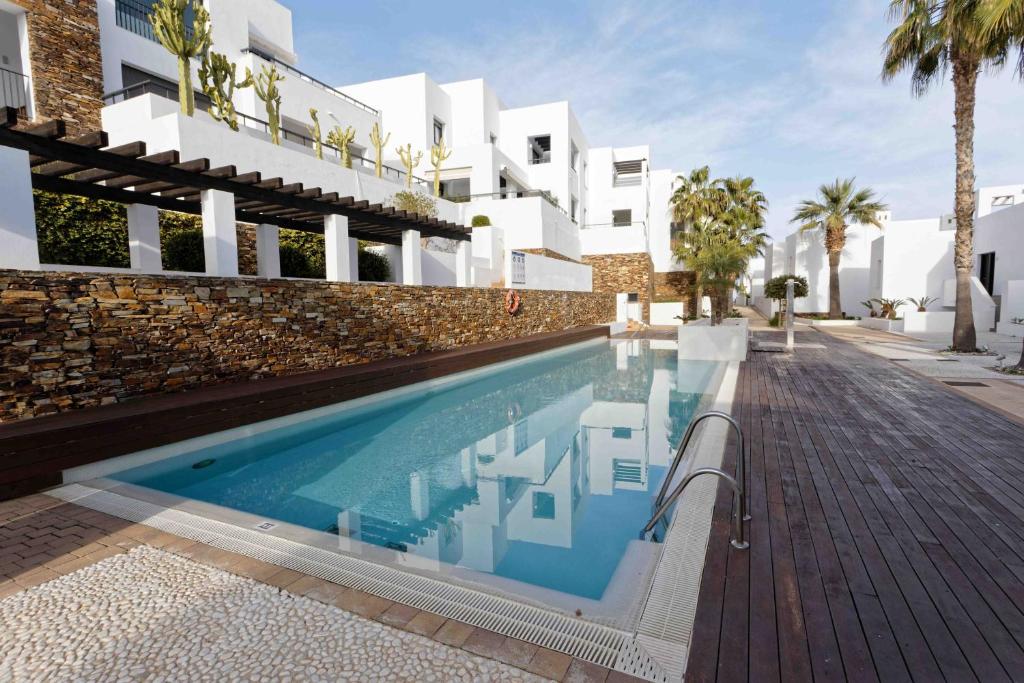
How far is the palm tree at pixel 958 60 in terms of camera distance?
10.7m

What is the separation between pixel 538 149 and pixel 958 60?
794 inches

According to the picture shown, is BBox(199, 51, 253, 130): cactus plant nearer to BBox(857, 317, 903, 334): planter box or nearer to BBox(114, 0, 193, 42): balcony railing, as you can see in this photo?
BBox(114, 0, 193, 42): balcony railing

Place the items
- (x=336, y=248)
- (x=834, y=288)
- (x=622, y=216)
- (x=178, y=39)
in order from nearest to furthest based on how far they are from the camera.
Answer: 1. (x=336, y=248)
2. (x=178, y=39)
3. (x=834, y=288)
4. (x=622, y=216)

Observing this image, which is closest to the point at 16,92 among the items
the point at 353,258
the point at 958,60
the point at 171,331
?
the point at 353,258

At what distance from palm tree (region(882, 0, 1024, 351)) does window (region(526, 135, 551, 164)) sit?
17744 millimetres

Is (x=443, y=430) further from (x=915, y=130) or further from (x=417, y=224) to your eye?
(x=915, y=130)

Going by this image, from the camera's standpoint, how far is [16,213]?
20.1 feet

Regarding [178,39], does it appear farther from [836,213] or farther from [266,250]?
[836,213]

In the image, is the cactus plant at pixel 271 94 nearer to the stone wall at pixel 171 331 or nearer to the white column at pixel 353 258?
the white column at pixel 353 258

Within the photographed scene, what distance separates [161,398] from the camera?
6395 mm

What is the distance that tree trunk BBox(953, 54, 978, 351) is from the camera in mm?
11720

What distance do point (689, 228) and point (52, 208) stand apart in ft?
94.7

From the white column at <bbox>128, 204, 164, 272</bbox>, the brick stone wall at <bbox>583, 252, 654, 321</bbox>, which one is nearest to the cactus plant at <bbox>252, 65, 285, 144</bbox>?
the white column at <bbox>128, 204, 164, 272</bbox>

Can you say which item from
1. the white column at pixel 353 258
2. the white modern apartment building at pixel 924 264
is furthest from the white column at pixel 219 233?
the white modern apartment building at pixel 924 264
